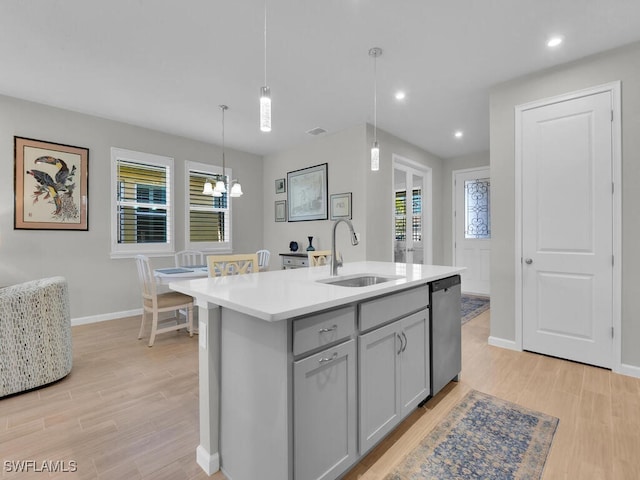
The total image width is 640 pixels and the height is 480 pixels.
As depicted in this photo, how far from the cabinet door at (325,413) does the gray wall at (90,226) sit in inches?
161

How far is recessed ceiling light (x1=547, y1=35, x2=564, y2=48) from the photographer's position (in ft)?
7.98

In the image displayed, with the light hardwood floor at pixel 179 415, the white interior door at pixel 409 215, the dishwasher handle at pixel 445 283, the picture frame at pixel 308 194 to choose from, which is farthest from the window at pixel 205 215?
the dishwasher handle at pixel 445 283

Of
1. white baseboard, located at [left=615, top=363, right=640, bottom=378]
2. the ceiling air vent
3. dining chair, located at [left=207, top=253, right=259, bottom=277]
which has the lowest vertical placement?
white baseboard, located at [left=615, top=363, right=640, bottom=378]

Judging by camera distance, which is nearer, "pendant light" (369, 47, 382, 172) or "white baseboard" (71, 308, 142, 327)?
"pendant light" (369, 47, 382, 172)

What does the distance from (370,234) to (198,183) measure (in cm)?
302

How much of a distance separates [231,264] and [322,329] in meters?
1.42

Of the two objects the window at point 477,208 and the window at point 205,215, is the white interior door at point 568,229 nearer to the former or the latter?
the window at point 477,208

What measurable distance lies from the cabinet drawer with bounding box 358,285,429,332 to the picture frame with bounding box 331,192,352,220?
8.37 feet

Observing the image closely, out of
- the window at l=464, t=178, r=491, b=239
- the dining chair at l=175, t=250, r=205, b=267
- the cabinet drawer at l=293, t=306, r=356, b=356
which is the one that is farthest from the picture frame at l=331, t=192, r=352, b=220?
the cabinet drawer at l=293, t=306, r=356, b=356

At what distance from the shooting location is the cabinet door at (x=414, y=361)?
5.96ft

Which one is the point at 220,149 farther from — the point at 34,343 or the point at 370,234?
the point at 34,343

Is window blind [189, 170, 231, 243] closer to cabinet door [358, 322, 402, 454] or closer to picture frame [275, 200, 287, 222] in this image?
picture frame [275, 200, 287, 222]

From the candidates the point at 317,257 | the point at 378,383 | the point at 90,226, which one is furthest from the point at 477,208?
the point at 90,226

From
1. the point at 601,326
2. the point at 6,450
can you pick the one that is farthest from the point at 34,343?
the point at 601,326
